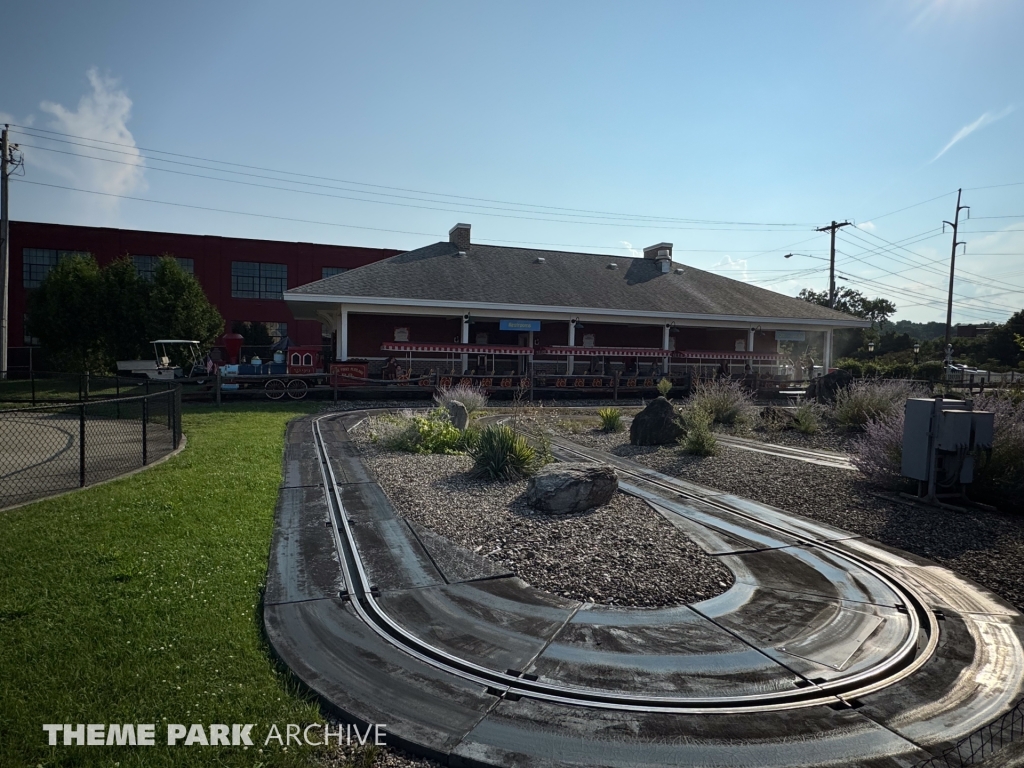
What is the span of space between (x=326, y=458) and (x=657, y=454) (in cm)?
583

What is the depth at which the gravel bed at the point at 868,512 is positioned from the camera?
5.74 metres

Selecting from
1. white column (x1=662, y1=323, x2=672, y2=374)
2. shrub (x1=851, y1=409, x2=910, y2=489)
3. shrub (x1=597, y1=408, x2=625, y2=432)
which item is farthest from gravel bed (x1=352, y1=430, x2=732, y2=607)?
white column (x1=662, y1=323, x2=672, y2=374)

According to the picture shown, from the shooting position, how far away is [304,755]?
2.77 metres

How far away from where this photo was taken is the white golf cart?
23.0 m

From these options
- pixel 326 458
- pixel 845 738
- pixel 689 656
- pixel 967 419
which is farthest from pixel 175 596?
pixel 967 419

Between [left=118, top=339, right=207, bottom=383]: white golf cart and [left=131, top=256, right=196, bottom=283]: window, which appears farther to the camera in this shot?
[left=131, top=256, right=196, bottom=283]: window

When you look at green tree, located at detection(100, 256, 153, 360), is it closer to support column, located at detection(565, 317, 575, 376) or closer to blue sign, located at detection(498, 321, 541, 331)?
blue sign, located at detection(498, 321, 541, 331)

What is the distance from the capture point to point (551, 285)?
28.0m

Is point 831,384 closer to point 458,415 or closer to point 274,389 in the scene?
point 458,415

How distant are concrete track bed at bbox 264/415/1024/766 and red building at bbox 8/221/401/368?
3007 cm

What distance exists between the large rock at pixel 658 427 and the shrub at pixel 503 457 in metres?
3.68

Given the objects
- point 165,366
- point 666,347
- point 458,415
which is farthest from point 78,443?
point 666,347

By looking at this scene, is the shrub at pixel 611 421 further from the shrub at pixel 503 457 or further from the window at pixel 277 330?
the window at pixel 277 330

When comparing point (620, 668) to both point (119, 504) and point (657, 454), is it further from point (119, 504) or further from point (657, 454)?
point (657, 454)
